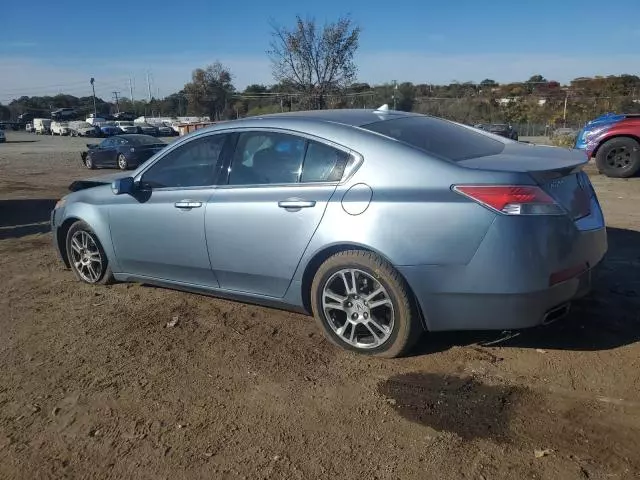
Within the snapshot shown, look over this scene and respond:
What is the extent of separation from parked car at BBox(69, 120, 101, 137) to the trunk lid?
63378 mm

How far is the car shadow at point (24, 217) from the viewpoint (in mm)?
8438

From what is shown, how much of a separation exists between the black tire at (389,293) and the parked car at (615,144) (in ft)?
33.0

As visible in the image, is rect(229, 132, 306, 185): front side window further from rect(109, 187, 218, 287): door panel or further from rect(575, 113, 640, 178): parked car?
rect(575, 113, 640, 178): parked car

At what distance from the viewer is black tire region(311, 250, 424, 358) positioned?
11.4 feet

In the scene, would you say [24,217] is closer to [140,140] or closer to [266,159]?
[266,159]

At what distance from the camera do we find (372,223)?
3486 mm

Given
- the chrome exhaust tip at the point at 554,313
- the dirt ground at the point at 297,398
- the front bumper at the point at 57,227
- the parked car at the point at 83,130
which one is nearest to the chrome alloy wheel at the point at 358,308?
the dirt ground at the point at 297,398

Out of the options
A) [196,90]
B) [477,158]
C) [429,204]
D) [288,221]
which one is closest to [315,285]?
[288,221]

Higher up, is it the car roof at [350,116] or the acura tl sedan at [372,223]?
the car roof at [350,116]

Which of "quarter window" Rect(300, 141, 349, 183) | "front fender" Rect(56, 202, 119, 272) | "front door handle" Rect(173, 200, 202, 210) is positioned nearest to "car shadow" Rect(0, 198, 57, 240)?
"front fender" Rect(56, 202, 119, 272)

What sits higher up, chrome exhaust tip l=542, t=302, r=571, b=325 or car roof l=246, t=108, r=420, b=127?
car roof l=246, t=108, r=420, b=127

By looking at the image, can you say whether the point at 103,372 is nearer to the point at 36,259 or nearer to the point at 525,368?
the point at 525,368

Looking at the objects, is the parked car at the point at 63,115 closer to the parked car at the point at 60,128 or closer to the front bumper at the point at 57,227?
the parked car at the point at 60,128

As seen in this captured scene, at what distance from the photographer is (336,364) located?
12.0 ft
